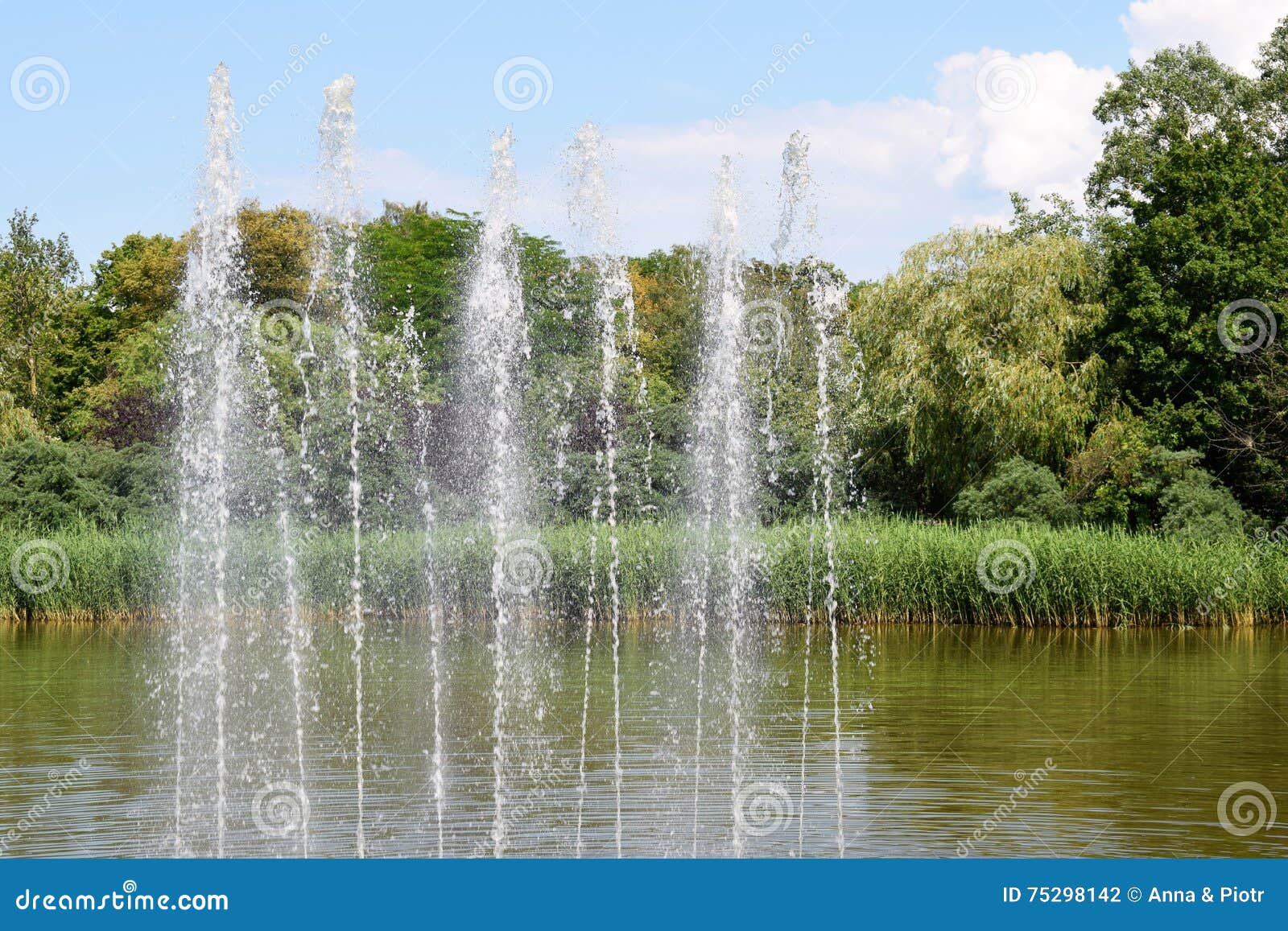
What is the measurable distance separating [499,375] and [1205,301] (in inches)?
707

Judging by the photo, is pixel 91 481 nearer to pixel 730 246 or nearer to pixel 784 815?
pixel 730 246

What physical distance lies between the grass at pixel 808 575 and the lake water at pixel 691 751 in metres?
2.60

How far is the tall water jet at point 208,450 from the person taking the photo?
16.6 metres

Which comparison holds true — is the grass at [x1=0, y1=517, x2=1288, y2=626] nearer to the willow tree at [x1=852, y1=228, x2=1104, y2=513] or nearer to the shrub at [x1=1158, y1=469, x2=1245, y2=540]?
the shrub at [x1=1158, y1=469, x2=1245, y2=540]

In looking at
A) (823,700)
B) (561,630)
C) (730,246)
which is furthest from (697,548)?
(823,700)

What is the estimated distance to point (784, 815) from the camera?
1156 centimetres

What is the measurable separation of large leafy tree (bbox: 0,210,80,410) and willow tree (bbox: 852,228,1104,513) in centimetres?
2919

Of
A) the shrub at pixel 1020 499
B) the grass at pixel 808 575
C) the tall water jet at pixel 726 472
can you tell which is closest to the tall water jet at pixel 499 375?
the grass at pixel 808 575

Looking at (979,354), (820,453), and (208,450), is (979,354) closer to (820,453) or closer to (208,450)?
(820,453)

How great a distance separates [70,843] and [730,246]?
50.4 ft

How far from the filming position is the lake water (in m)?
10.9

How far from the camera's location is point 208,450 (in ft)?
98.5

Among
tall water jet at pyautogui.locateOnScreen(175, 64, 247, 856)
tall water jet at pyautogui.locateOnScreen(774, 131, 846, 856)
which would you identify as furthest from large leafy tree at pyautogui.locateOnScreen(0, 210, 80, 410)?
tall water jet at pyautogui.locateOnScreen(774, 131, 846, 856)

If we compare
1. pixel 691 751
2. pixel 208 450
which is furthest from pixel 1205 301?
pixel 691 751
